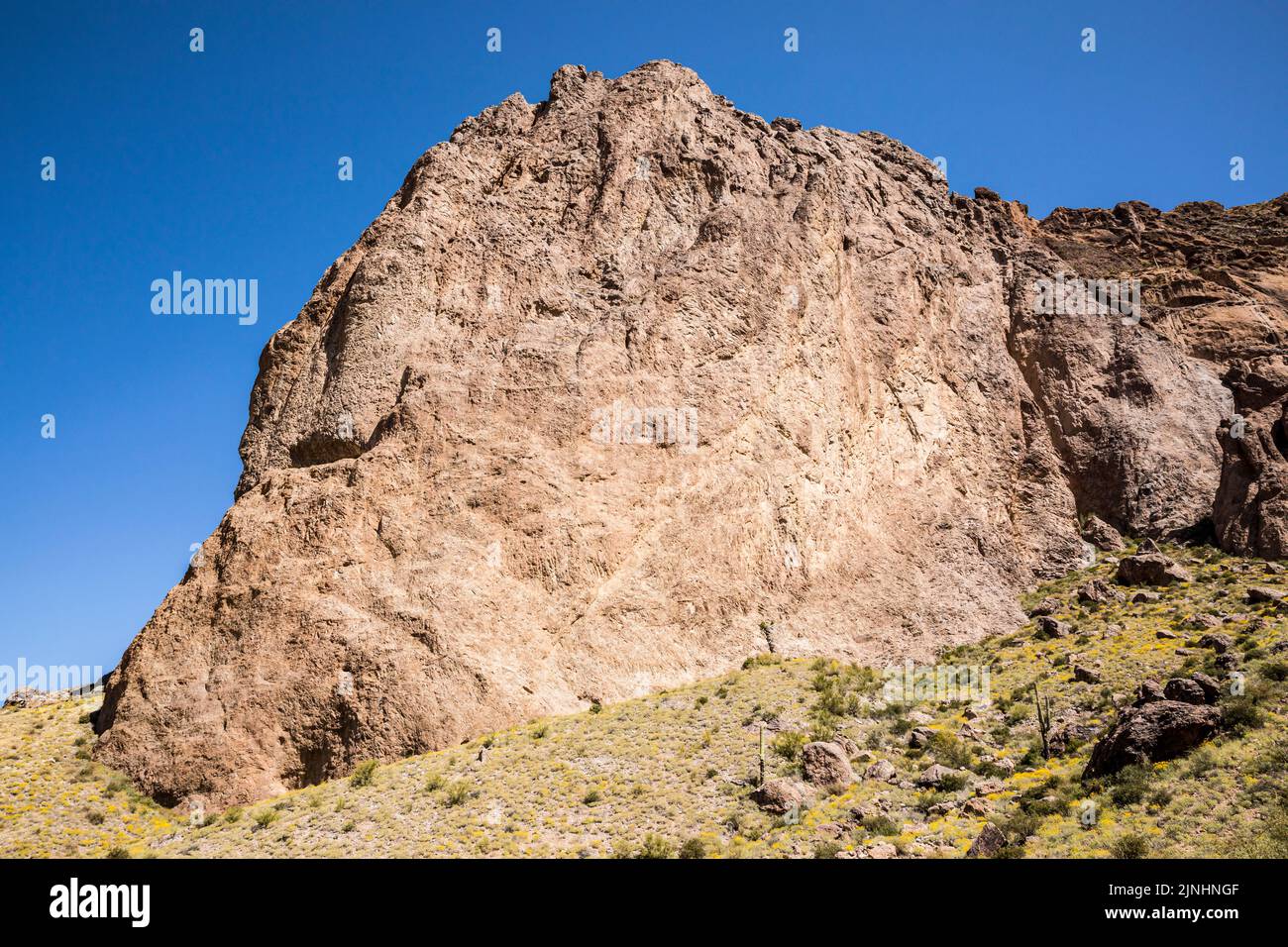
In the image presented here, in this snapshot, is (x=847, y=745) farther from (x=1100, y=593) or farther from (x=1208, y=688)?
(x=1100, y=593)

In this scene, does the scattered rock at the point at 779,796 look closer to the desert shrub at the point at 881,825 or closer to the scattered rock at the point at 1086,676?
the desert shrub at the point at 881,825

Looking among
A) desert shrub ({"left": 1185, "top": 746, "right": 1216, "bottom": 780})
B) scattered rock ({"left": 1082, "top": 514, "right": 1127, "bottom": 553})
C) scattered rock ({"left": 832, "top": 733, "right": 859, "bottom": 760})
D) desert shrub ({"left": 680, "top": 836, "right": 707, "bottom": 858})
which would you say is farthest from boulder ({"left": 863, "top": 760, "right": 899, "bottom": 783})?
scattered rock ({"left": 1082, "top": 514, "right": 1127, "bottom": 553})

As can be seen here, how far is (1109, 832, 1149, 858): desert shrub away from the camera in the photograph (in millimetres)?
14867

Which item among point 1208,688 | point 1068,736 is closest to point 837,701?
point 1068,736

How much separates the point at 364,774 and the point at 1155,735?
18.6m

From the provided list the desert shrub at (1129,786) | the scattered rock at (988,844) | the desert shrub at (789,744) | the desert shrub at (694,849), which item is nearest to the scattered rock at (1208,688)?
the desert shrub at (1129,786)

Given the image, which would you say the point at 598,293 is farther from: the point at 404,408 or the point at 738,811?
the point at 738,811

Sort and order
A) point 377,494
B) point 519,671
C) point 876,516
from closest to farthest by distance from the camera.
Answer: point 519,671 → point 377,494 → point 876,516

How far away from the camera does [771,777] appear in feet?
68.2

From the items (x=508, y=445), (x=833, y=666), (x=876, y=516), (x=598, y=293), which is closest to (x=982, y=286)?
(x=876, y=516)

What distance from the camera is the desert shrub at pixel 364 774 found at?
21875 mm

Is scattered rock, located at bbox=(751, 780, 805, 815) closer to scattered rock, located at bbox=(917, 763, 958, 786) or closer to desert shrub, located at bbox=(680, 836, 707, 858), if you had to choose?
desert shrub, located at bbox=(680, 836, 707, 858)

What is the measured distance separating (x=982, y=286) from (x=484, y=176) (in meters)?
25.8
